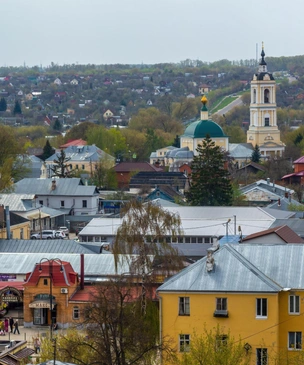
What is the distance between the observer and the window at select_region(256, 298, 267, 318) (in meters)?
27.9

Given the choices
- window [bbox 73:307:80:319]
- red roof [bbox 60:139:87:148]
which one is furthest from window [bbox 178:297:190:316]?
red roof [bbox 60:139:87:148]

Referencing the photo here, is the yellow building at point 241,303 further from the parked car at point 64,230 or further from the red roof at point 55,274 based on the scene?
the parked car at point 64,230

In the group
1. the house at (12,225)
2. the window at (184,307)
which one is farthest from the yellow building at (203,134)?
the window at (184,307)

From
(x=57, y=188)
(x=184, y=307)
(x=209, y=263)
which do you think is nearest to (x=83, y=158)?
(x=57, y=188)

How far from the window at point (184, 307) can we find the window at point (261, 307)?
147 cm

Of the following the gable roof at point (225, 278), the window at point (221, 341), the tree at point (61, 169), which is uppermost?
the tree at point (61, 169)

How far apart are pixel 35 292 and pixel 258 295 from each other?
35.7 feet

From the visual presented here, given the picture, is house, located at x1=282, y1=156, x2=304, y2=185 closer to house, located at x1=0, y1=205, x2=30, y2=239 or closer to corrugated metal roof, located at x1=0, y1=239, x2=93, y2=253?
house, located at x1=0, y1=205, x2=30, y2=239

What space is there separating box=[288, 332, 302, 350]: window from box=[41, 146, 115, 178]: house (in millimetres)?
55651

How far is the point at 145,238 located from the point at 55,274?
3.45 meters

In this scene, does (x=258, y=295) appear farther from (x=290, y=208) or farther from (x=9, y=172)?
(x=9, y=172)

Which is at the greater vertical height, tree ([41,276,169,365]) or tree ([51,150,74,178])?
tree ([51,150,74,178])

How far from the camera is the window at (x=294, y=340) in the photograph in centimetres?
2775

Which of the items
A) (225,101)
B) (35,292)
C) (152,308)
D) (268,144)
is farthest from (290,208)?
(225,101)
